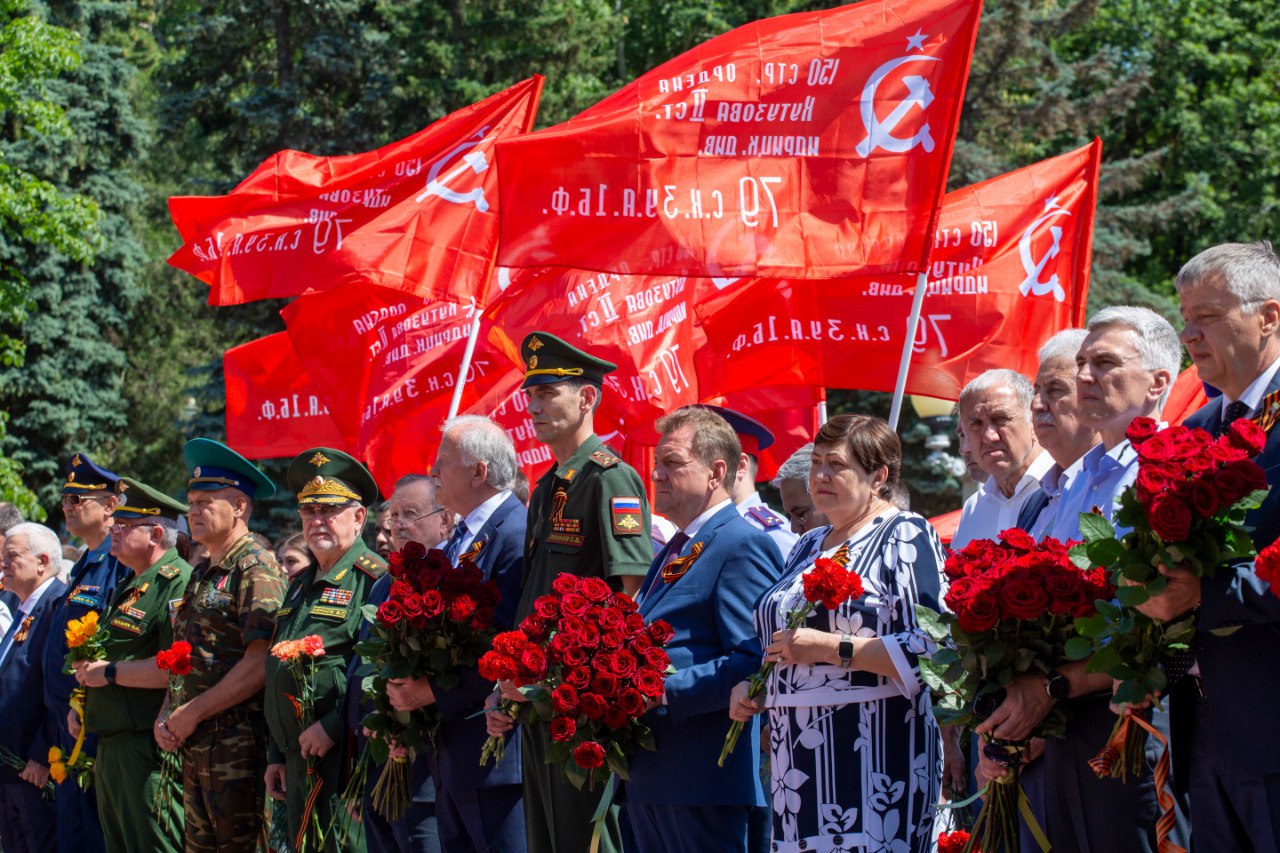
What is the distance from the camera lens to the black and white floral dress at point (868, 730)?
194 inches

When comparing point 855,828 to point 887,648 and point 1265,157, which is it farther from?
point 1265,157

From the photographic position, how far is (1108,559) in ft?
12.9

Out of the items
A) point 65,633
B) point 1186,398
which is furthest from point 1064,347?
point 65,633

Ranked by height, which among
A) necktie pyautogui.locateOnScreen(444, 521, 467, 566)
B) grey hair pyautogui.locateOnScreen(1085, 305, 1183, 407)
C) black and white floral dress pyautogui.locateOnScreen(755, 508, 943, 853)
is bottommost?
black and white floral dress pyautogui.locateOnScreen(755, 508, 943, 853)

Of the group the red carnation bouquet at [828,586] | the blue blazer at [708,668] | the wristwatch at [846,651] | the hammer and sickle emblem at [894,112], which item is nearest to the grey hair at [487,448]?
the blue blazer at [708,668]

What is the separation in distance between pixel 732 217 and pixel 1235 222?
80.7ft

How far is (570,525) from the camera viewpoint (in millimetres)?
5965

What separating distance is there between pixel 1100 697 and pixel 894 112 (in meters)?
4.71

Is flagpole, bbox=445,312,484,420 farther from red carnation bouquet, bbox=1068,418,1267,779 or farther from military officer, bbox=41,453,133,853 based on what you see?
red carnation bouquet, bbox=1068,418,1267,779

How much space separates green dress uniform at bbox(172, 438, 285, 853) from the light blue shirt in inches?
158

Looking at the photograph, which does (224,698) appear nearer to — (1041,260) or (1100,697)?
(1100,697)

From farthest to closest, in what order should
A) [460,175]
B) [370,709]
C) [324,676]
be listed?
[460,175], [324,676], [370,709]

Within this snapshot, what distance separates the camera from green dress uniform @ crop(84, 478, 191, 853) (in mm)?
7871

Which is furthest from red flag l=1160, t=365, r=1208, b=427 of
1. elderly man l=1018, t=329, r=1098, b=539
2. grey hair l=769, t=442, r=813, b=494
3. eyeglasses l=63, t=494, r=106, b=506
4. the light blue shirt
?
eyeglasses l=63, t=494, r=106, b=506
